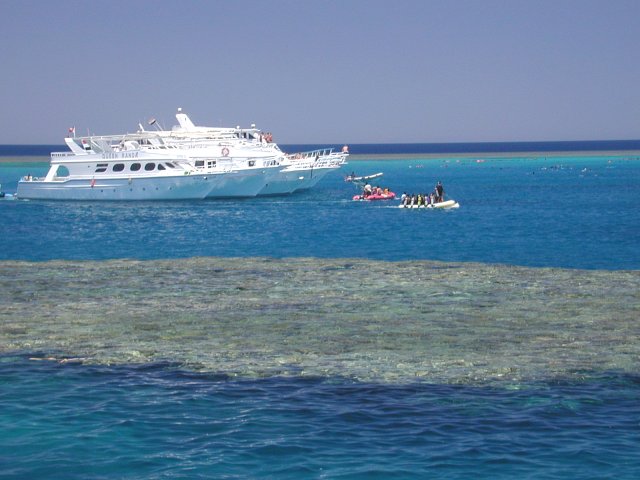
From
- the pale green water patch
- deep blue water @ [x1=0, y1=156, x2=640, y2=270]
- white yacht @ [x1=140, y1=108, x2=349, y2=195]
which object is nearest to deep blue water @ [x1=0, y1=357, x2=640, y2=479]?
the pale green water patch

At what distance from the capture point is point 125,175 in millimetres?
64500

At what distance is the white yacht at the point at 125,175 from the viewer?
64.0m

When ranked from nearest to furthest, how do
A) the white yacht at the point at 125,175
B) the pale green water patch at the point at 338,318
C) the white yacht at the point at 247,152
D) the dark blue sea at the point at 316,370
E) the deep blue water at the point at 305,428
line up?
the deep blue water at the point at 305,428, the dark blue sea at the point at 316,370, the pale green water patch at the point at 338,318, the white yacht at the point at 125,175, the white yacht at the point at 247,152

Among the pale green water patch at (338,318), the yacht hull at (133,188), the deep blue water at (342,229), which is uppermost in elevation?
the yacht hull at (133,188)

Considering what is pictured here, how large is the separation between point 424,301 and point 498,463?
32.8 feet

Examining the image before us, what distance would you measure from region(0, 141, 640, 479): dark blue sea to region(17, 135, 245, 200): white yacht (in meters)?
35.8

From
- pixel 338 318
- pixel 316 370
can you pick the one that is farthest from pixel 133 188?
pixel 316 370

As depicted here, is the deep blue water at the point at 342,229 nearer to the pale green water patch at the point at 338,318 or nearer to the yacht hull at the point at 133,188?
the yacht hull at the point at 133,188

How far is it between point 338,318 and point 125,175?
48.2 metres

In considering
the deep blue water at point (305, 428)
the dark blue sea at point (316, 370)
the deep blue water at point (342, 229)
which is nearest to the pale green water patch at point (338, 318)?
the dark blue sea at point (316, 370)

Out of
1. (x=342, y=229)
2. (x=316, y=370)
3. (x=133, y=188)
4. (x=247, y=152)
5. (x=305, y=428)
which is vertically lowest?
(x=342, y=229)

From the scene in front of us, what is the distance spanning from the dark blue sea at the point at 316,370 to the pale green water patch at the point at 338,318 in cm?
6

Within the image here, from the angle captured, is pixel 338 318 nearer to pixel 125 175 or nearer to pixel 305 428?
pixel 305 428

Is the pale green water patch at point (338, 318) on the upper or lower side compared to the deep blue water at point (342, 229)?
upper
